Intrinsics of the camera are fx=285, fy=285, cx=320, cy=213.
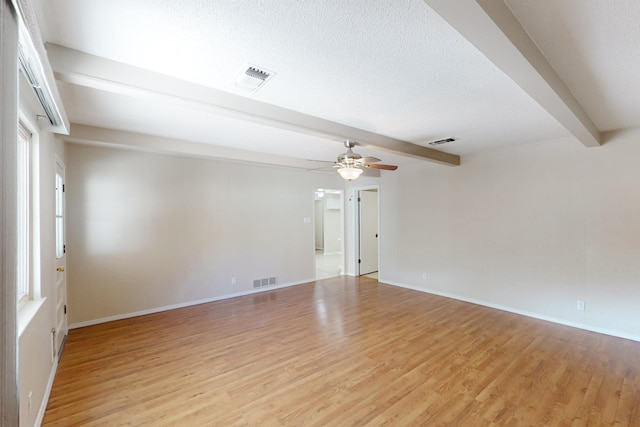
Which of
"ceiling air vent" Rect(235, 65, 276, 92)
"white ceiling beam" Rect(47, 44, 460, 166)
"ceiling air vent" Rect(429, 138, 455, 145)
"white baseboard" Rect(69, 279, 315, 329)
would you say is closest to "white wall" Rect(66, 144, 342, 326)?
"white baseboard" Rect(69, 279, 315, 329)

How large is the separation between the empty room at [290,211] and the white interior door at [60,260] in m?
0.07

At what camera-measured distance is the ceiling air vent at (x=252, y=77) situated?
2.00m

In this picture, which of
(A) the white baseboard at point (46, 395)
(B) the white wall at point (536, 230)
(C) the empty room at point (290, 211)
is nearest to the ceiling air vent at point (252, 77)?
(C) the empty room at point (290, 211)

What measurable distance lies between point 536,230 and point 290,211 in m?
4.16

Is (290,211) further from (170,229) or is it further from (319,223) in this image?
(319,223)

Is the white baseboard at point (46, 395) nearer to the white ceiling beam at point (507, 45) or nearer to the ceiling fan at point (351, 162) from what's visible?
the ceiling fan at point (351, 162)

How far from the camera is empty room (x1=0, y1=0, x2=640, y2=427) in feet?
5.07

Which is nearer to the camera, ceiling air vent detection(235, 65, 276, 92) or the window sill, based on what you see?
the window sill

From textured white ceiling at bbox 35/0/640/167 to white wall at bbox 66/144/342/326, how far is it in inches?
43.5

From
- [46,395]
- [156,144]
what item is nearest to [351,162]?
[156,144]

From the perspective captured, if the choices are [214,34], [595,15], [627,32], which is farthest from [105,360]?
[627,32]

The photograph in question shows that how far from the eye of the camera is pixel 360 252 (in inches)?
272

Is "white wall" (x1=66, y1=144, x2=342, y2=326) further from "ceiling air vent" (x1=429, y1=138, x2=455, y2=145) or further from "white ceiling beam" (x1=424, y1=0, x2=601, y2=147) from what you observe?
"white ceiling beam" (x1=424, y1=0, x2=601, y2=147)

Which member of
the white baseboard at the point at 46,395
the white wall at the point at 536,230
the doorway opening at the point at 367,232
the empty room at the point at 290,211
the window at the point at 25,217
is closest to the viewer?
the empty room at the point at 290,211
